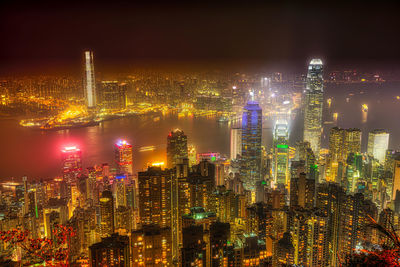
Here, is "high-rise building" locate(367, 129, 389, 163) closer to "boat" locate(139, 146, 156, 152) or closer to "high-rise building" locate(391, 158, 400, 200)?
"high-rise building" locate(391, 158, 400, 200)

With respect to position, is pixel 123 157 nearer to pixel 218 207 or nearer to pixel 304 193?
pixel 218 207

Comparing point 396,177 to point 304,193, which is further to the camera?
point 396,177

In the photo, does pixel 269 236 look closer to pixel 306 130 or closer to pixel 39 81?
pixel 306 130

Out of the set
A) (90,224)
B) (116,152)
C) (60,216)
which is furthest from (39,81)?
(90,224)

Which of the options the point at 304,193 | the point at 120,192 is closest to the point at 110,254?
the point at 120,192

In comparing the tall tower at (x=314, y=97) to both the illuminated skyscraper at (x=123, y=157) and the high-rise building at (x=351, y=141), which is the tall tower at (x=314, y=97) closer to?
the high-rise building at (x=351, y=141)

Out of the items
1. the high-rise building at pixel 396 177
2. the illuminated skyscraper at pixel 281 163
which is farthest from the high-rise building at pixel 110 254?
the high-rise building at pixel 396 177
